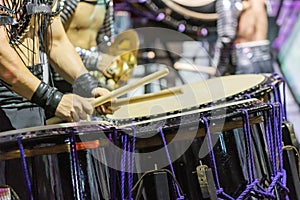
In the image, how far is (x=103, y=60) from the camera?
8.56 ft

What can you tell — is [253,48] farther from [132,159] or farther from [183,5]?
[132,159]

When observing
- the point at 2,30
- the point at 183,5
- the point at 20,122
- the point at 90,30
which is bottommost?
the point at 20,122

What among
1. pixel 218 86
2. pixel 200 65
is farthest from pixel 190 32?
pixel 218 86

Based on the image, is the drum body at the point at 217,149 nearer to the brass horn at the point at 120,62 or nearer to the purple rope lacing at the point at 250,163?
the purple rope lacing at the point at 250,163

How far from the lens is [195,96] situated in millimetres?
1859

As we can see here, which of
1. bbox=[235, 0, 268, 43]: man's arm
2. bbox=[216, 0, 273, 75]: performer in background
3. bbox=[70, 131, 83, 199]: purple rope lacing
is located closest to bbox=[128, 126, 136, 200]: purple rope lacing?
bbox=[70, 131, 83, 199]: purple rope lacing

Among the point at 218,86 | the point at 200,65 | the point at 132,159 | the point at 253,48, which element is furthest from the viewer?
the point at 200,65

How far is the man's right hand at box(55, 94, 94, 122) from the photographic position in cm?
157

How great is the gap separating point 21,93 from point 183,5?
1937 millimetres

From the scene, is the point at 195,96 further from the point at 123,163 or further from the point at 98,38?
the point at 98,38

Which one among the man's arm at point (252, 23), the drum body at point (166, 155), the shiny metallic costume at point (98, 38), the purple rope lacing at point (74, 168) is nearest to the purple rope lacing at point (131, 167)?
the drum body at point (166, 155)

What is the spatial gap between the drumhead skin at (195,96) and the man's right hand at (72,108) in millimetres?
124

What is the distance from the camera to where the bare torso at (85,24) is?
2.53 m

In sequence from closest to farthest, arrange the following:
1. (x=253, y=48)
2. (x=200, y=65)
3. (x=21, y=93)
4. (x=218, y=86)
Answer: (x=21, y=93) → (x=218, y=86) → (x=253, y=48) → (x=200, y=65)
